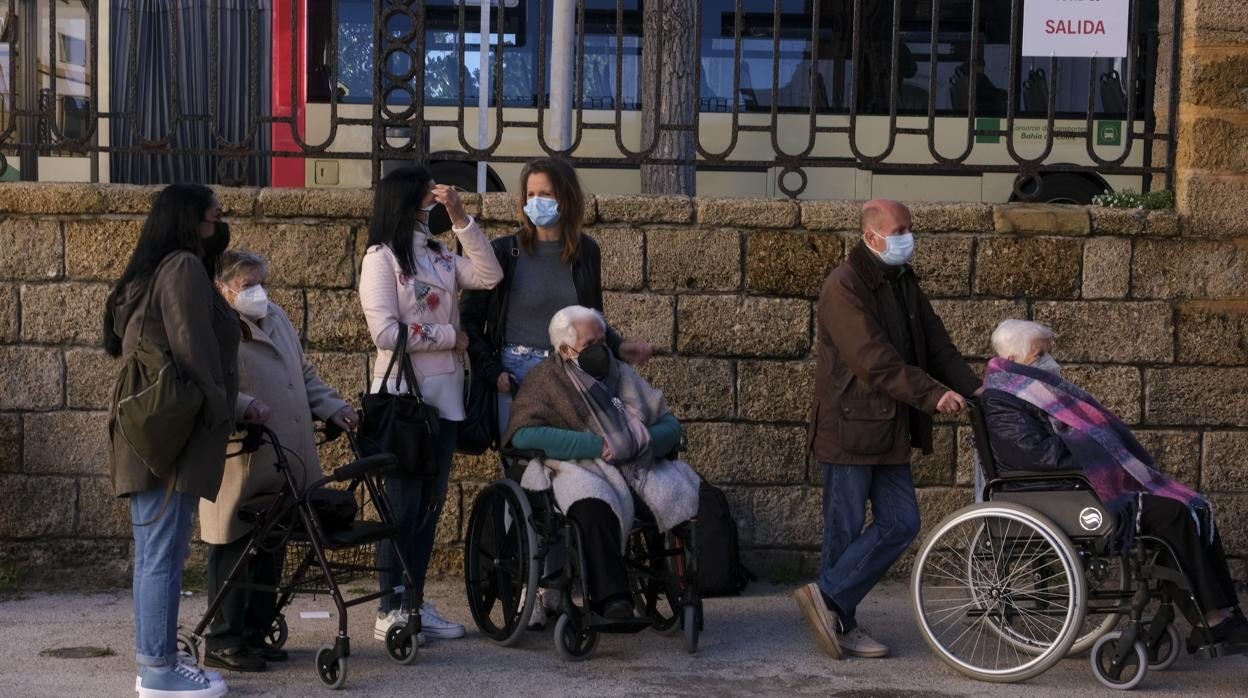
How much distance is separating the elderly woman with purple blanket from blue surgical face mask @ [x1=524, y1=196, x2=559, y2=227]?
1.73 m

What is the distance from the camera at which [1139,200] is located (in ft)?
24.3

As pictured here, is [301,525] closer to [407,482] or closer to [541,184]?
[407,482]

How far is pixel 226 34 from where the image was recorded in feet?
34.5

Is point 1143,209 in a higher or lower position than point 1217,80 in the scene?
lower

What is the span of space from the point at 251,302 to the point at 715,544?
2.32 m

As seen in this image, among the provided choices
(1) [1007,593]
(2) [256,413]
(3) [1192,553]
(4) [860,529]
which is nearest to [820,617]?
(4) [860,529]

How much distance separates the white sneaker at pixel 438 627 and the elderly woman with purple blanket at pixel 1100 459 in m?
2.11

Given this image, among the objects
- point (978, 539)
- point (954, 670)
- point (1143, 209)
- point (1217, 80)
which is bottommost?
point (954, 670)

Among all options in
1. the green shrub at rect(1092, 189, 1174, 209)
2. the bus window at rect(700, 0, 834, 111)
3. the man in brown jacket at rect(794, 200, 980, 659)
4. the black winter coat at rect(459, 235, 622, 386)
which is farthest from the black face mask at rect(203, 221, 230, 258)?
the bus window at rect(700, 0, 834, 111)

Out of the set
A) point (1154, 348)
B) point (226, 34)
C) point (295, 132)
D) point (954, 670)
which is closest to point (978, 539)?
point (954, 670)

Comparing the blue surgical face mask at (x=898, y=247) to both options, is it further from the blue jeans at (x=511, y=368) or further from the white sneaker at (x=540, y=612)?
the white sneaker at (x=540, y=612)

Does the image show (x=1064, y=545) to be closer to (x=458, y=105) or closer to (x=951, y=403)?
(x=951, y=403)

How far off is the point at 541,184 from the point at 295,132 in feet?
5.08

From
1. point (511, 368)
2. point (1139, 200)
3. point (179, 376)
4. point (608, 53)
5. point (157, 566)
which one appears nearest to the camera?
point (179, 376)
